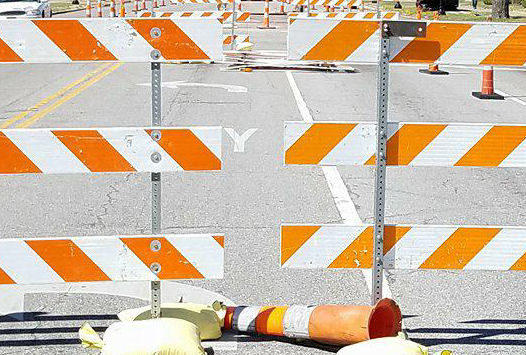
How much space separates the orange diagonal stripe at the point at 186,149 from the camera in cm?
614

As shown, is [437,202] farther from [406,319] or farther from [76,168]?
[76,168]

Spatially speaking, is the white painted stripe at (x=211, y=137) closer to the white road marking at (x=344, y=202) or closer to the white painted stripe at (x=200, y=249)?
the white painted stripe at (x=200, y=249)

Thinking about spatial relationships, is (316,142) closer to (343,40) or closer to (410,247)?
(343,40)

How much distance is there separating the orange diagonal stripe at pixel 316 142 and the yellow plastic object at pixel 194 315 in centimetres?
101

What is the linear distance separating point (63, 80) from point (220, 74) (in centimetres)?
337

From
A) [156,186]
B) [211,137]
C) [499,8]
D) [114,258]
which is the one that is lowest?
[499,8]

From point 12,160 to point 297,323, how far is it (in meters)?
1.88

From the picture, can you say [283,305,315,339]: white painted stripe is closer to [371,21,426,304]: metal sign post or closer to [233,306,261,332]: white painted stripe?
[233,306,261,332]: white painted stripe

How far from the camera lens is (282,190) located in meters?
10.7

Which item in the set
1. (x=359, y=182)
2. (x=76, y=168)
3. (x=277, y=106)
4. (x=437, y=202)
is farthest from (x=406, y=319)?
(x=277, y=106)

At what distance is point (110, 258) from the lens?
20.2ft

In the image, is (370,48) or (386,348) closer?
(386,348)

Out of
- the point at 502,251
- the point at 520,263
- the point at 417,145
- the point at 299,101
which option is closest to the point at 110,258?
the point at 417,145

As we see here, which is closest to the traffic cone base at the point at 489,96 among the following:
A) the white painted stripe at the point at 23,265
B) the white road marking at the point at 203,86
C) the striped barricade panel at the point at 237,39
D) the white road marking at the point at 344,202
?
the white road marking at the point at 203,86
